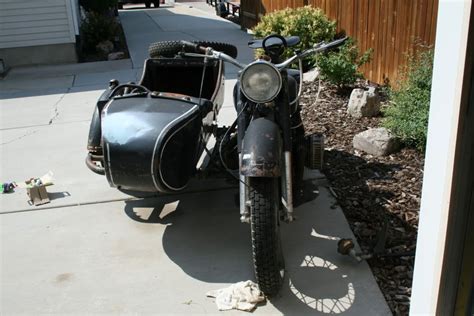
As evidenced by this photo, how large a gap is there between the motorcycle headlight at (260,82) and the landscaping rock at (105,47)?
865 cm

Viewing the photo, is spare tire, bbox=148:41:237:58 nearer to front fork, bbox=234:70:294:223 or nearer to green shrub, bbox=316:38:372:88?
front fork, bbox=234:70:294:223

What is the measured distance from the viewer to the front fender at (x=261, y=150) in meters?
2.72

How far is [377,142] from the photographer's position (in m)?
4.46

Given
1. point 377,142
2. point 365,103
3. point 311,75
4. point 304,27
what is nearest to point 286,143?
point 377,142

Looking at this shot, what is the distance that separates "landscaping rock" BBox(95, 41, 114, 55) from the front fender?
342 inches

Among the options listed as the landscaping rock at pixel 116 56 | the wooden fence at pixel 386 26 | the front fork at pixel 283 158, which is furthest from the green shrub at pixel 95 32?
the front fork at pixel 283 158

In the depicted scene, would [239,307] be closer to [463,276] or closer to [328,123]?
[463,276]

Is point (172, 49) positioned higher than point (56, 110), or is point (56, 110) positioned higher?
point (172, 49)

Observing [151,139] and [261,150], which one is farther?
[151,139]

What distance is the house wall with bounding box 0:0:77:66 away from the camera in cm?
991

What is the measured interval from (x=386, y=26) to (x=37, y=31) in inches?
281

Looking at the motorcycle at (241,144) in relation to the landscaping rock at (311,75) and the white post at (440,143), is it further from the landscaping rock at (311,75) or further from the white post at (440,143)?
the landscaping rock at (311,75)

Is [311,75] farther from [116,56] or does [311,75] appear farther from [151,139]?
[116,56]

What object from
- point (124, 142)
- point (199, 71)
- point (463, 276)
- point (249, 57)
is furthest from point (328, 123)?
point (249, 57)
